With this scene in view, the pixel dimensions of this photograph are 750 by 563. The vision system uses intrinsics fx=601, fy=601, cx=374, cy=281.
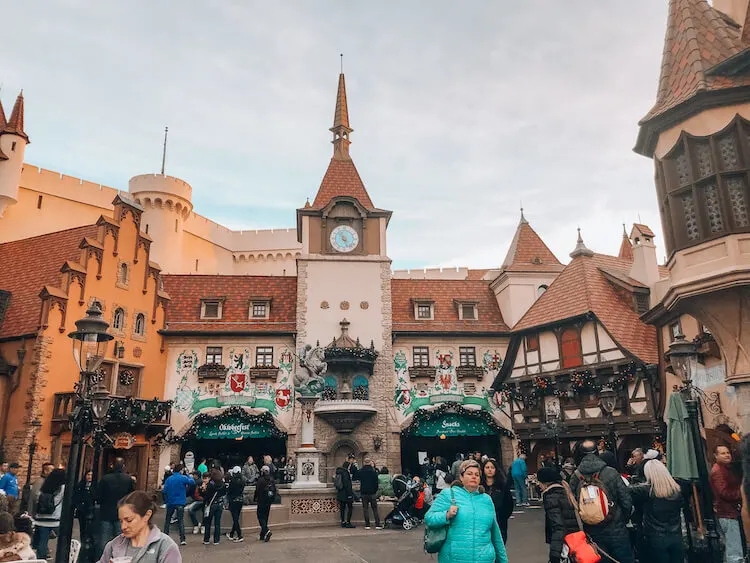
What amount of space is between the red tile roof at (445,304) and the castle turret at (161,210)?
1943cm

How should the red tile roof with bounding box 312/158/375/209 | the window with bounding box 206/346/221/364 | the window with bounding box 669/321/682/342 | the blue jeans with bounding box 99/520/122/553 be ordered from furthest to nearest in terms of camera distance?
the red tile roof with bounding box 312/158/375/209 → the window with bounding box 206/346/221/364 → the window with bounding box 669/321/682/342 → the blue jeans with bounding box 99/520/122/553

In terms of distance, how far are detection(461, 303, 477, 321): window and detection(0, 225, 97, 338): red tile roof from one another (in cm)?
1852

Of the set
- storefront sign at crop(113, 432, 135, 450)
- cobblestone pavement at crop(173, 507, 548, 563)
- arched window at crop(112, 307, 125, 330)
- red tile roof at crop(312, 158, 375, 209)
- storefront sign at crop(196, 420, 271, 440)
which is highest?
red tile roof at crop(312, 158, 375, 209)

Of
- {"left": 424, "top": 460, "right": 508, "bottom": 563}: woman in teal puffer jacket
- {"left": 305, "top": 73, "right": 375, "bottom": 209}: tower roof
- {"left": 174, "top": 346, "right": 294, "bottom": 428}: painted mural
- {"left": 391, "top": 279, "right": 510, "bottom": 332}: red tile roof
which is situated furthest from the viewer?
{"left": 305, "top": 73, "right": 375, "bottom": 209}: tower roof

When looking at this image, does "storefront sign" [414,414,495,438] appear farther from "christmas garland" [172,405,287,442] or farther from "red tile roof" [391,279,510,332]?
"christmas garland" [172,405,287,442]

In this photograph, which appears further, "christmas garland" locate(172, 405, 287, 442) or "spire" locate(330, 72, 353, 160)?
"spire" locate(330, 72, 353, 160)

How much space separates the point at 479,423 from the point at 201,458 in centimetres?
1355

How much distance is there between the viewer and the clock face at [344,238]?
102ft

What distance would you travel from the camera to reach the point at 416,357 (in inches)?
1195

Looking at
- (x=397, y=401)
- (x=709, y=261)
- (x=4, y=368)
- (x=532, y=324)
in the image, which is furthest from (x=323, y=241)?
(x=709, y=261)

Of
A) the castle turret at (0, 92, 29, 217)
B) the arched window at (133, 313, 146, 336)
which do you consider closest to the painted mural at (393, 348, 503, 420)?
the arched window at (133, 313, 146, 336)

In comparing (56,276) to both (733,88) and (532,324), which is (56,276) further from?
(733,88)

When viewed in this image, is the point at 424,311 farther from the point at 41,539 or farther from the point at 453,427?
the point at 41,539

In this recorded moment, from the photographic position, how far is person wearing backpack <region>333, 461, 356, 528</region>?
51.2ft
